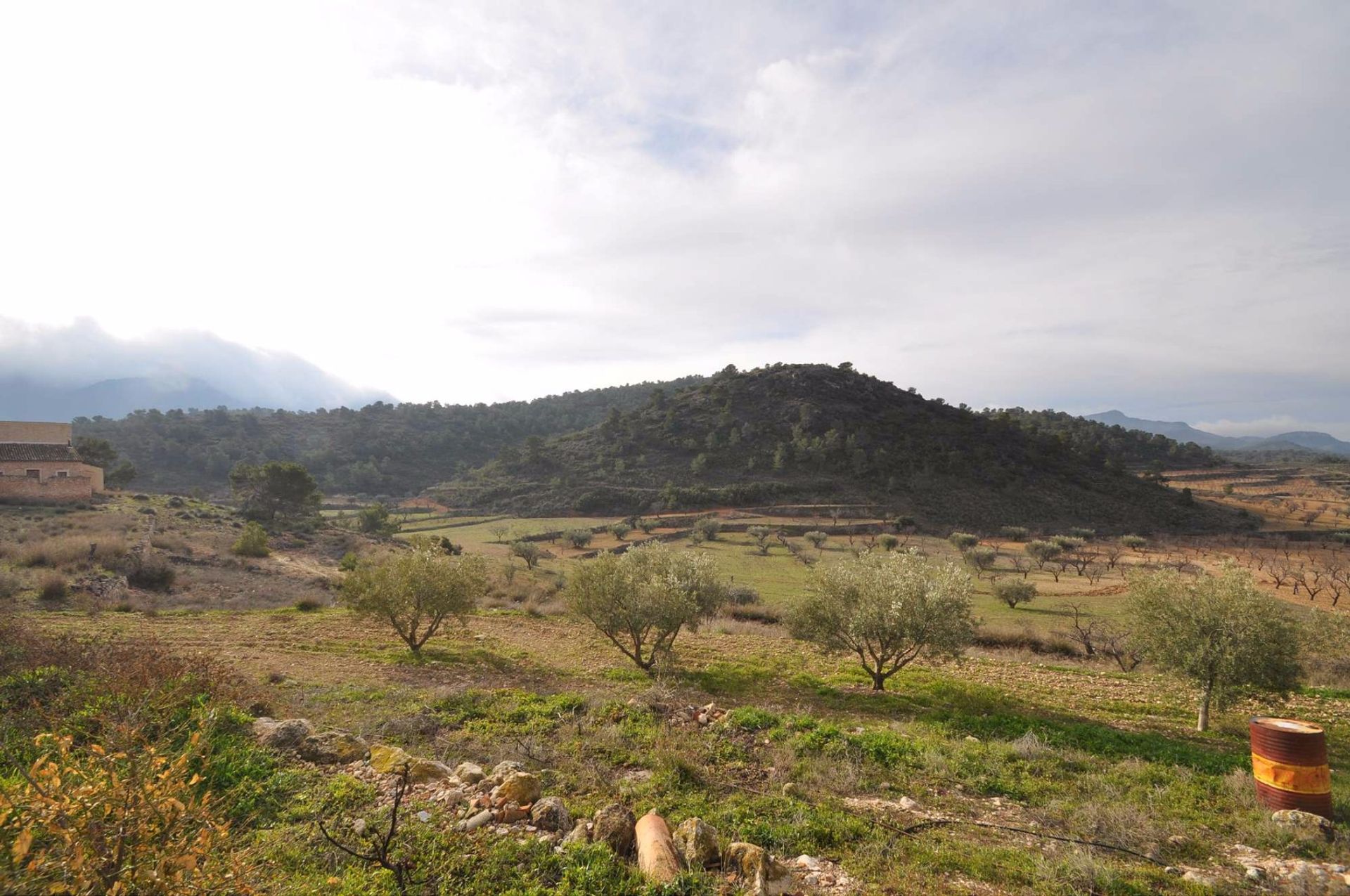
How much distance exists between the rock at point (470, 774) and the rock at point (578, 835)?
179 centimetres

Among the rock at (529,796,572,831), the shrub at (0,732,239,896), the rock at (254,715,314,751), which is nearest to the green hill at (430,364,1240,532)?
the rock at (254,715,314,751)

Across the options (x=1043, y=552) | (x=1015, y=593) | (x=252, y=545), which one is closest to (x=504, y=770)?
(x=1015, y=593)

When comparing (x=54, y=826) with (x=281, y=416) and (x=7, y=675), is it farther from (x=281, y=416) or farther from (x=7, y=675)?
(x=281, y=416)

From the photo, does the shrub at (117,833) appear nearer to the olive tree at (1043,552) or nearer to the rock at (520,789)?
the rock at (520,789)

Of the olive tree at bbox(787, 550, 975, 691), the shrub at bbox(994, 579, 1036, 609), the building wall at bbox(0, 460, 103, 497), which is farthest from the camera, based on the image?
the building wall at bbox(0, 460, 103, 497)

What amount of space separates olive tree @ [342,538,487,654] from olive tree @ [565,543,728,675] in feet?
12.4

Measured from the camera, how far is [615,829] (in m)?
6.06

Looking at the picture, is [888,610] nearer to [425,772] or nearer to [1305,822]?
[1305,822]

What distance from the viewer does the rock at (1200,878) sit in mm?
6012

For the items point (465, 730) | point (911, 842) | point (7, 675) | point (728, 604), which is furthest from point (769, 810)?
point (728, 604)

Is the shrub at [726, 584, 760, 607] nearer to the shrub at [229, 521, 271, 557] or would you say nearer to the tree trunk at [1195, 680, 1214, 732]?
the tree trunk at [1195, 680, 1214, 732]

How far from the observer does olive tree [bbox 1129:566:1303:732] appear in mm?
11250

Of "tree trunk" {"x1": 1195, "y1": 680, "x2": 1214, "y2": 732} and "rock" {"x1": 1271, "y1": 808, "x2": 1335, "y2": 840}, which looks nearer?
"rock" {"x1": 1271, "y1": 808, "x2": 1335, "y2": 840}

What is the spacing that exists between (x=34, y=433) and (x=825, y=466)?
3344 inches
